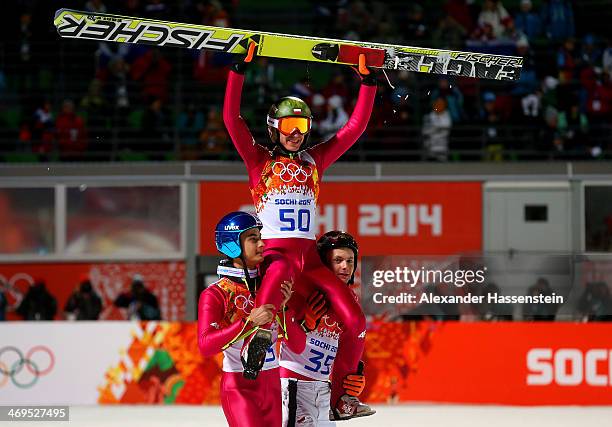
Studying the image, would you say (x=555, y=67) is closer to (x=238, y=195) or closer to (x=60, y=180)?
(x=238, y=195)

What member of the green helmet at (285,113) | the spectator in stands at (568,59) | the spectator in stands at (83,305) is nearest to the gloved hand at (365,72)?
the green helmet at (285,113)

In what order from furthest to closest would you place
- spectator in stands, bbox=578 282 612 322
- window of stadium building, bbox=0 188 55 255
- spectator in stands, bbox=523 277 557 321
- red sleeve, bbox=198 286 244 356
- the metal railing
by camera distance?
the metal railing
window of stadium building, bbox=0 188 55 255
spectator in stands, bbox=578 282 612 322
spectator in stands, bbox=523 277 557 321
red sleeve, bbox=198 286 244 356

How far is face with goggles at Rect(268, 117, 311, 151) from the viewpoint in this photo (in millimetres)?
7523

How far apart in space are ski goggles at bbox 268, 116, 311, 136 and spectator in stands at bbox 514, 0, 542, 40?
1103 centimetres

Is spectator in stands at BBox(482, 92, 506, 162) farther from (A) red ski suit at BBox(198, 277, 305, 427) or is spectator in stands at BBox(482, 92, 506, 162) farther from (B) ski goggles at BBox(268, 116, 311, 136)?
(A) red ski suit at BBox(198, 277, 305, 427)

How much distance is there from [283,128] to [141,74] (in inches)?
407

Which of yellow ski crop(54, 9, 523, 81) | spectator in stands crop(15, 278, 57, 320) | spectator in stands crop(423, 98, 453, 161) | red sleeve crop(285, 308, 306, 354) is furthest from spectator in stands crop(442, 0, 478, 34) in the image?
red sleeve crop(285, 308, 306, 354)

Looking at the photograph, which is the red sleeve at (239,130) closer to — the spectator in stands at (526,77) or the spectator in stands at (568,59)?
the spectator in stands at (526,77)

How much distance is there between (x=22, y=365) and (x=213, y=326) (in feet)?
21.2

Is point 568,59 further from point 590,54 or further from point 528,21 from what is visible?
point 528,21

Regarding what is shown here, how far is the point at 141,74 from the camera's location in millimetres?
17516

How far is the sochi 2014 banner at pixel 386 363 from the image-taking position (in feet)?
40.4

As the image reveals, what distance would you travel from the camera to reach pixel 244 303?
6.67 meters

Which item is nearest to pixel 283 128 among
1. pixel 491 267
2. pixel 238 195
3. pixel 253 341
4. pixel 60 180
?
pixel 253 341
